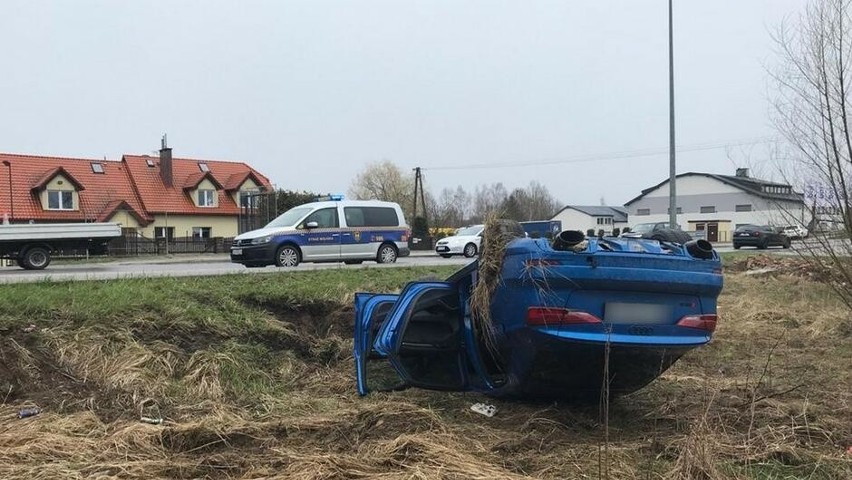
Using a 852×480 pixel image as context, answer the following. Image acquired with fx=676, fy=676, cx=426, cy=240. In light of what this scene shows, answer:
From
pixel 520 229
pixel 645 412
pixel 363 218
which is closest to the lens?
pixel 520 229

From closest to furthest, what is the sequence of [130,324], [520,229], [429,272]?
[520,229] < [130,324] < [429,272]

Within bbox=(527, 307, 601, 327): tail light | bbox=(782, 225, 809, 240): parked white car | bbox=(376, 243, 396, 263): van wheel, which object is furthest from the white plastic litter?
bbox=(376, 243, 396, 263): van wheel

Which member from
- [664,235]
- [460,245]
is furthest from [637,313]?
[460,245]

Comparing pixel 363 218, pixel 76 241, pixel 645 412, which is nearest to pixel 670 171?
pixel 363 218

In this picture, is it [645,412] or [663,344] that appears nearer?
[663,344]

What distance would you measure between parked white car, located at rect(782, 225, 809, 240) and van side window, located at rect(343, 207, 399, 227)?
12564 millimetres

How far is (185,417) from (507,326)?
8.57 feet

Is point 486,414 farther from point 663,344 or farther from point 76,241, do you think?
point 76,241

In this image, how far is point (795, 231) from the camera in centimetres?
722

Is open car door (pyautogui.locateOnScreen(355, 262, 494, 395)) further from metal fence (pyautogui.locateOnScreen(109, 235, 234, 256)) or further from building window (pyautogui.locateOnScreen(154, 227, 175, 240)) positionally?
building window (pyautogui.locateOnScreen(154, 227, 175, 240))

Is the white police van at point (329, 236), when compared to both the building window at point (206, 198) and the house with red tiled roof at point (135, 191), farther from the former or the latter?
the building window at point (206, 198)

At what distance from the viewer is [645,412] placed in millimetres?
5539

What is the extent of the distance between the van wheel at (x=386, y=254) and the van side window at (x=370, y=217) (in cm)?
62

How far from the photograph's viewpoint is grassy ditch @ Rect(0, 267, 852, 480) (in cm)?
402
